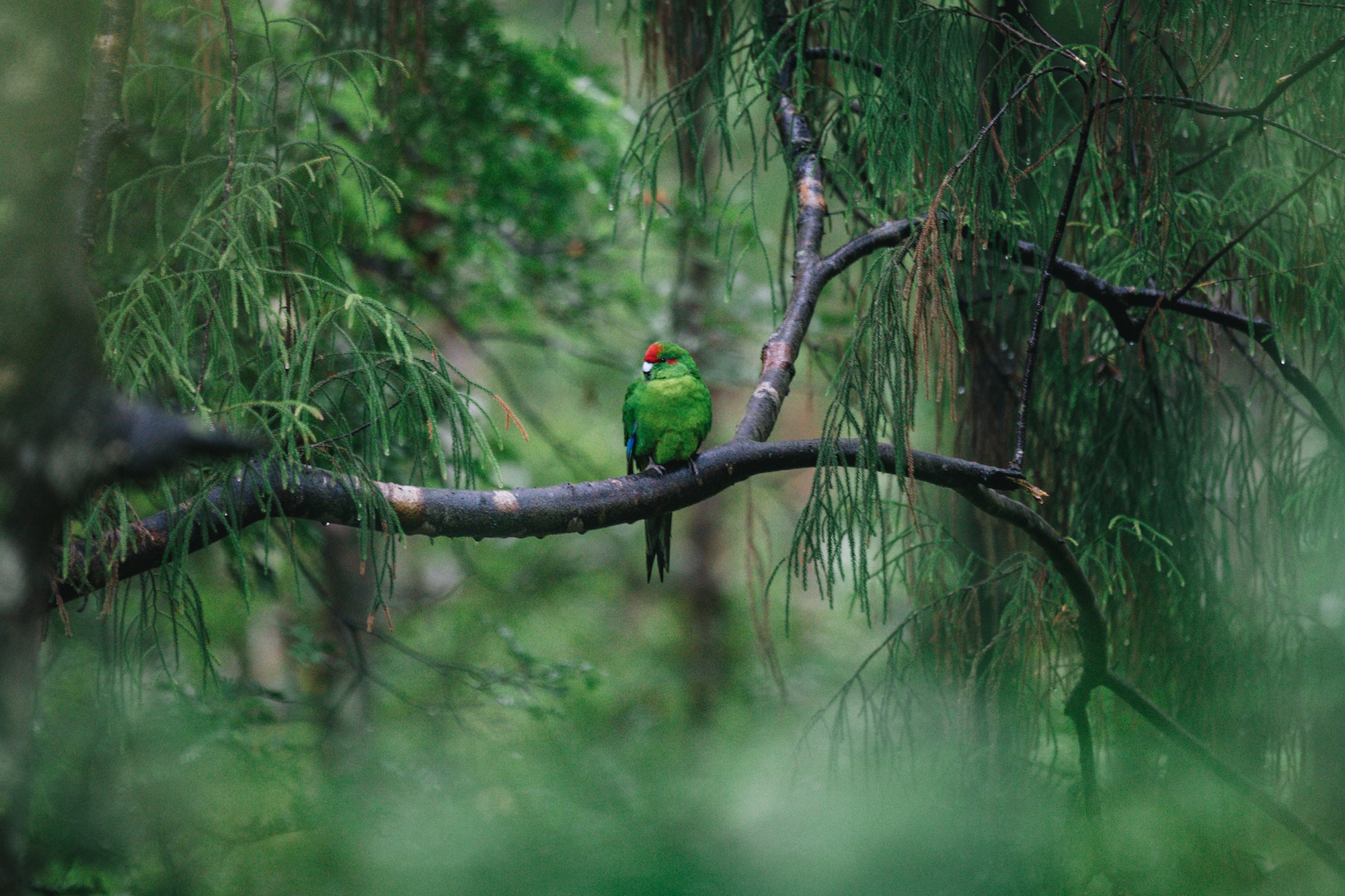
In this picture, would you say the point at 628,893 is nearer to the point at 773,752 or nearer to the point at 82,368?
the point at 82,368

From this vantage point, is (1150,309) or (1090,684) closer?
(1090,684)

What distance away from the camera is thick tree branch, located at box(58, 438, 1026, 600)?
1389mm

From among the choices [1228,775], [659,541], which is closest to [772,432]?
[659,541]

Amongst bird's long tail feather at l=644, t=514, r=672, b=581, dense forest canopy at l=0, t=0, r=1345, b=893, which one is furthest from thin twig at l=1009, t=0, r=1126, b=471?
bird's long tail feather at l=644, t=514, r=672, b=581

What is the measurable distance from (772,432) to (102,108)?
129 cm

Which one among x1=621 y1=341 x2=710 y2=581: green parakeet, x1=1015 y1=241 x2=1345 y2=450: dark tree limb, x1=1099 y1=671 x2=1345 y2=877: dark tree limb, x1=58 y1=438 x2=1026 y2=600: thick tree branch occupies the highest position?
x1=1015 y1=241 x2=1345 y2=450: dark tree limb

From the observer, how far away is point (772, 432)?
6.57 ft

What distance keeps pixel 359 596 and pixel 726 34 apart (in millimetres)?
5058

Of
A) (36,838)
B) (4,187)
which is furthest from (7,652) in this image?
(36,838)

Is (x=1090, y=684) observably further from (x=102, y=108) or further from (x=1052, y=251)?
(x=102, y=108)

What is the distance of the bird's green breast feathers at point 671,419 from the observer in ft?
8.53

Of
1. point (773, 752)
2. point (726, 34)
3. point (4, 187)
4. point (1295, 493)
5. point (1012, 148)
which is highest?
point (726, 34)

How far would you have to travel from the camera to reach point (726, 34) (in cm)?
268

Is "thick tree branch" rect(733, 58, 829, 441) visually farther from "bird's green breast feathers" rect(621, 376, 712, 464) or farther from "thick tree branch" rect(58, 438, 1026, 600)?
"bird's green breast feathers" rect(621, 376, 712, 464)
